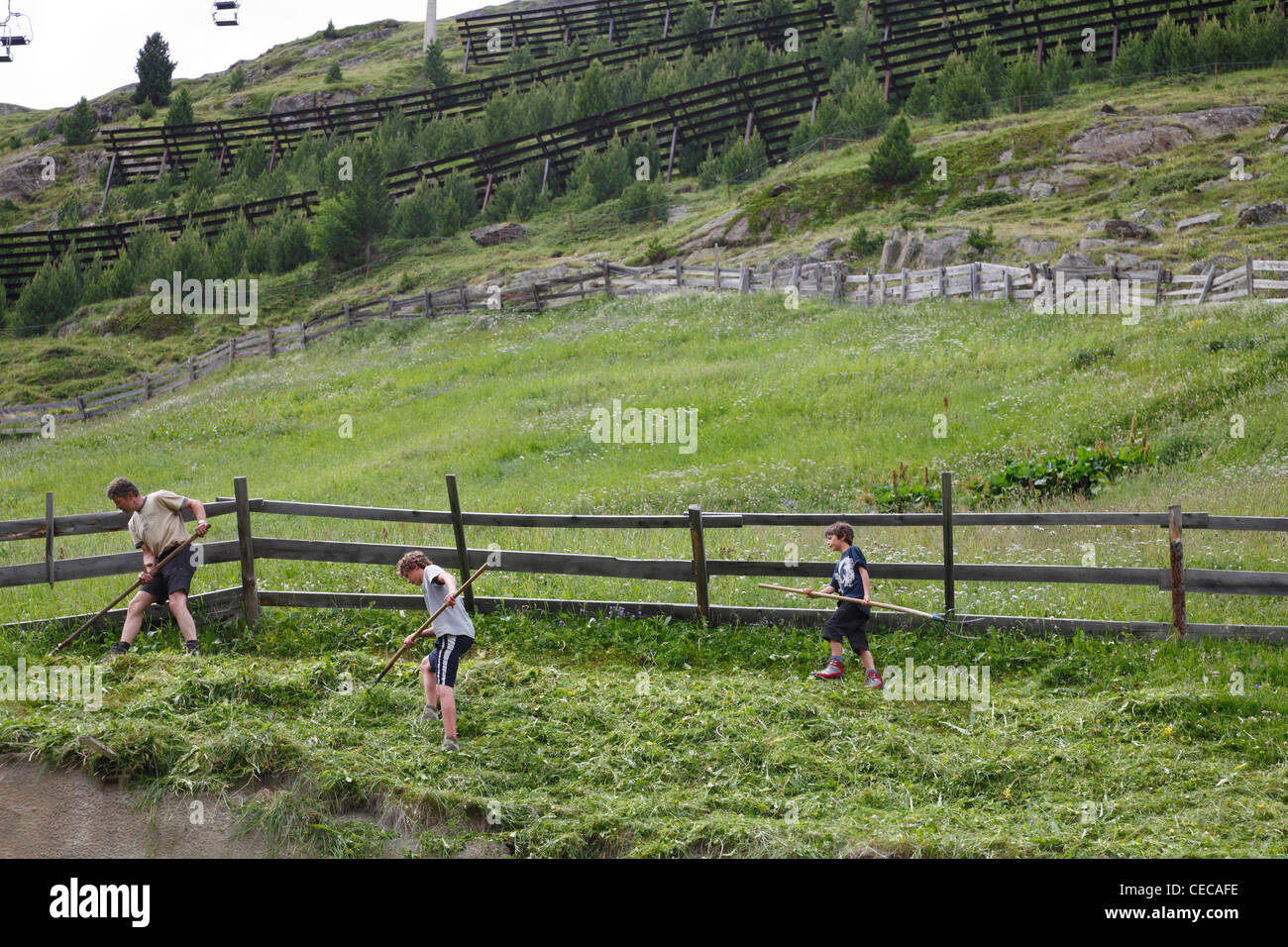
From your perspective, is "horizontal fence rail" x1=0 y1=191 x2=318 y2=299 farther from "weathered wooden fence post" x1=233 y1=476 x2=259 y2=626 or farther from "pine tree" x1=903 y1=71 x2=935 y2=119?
"weathered wooden fence post" x1=233 y1=476 x2=259 y2=626

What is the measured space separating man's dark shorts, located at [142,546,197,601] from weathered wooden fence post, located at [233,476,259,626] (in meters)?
0.71

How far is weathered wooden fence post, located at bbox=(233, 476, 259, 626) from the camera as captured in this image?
33.0ft

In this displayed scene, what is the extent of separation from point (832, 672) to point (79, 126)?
8736cm

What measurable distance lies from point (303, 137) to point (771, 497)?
Answer: 59.8 m

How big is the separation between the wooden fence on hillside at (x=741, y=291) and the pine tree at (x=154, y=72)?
202 ft

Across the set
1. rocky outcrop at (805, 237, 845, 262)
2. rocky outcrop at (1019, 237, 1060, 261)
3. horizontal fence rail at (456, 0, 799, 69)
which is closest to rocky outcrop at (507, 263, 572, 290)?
rocky outcrop at (805, 237, 845, 262)

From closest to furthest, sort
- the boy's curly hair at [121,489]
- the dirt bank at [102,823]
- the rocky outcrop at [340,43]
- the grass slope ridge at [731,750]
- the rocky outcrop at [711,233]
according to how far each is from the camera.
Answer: the grass slope ridge at [731,750]
the dirt bank at [102,823]
the boy's curly hair at [121,489]
the rocky outcrop at [711,233]
the rocky outcrop at [340,43]

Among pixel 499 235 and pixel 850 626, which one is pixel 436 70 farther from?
pixel 850 626

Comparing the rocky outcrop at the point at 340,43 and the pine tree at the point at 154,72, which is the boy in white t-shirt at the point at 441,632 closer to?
the pine tree at the point at 154,72

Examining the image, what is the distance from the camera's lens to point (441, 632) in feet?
24.8

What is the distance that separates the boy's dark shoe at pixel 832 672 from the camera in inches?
350

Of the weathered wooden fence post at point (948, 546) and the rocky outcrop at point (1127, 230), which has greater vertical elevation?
the rocky outcrop at point (1127, 230)

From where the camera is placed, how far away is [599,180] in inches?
1966

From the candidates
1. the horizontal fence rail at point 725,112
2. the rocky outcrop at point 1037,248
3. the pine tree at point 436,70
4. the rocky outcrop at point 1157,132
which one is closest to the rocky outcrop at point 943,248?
the rocky outcrop at point 1037,248
